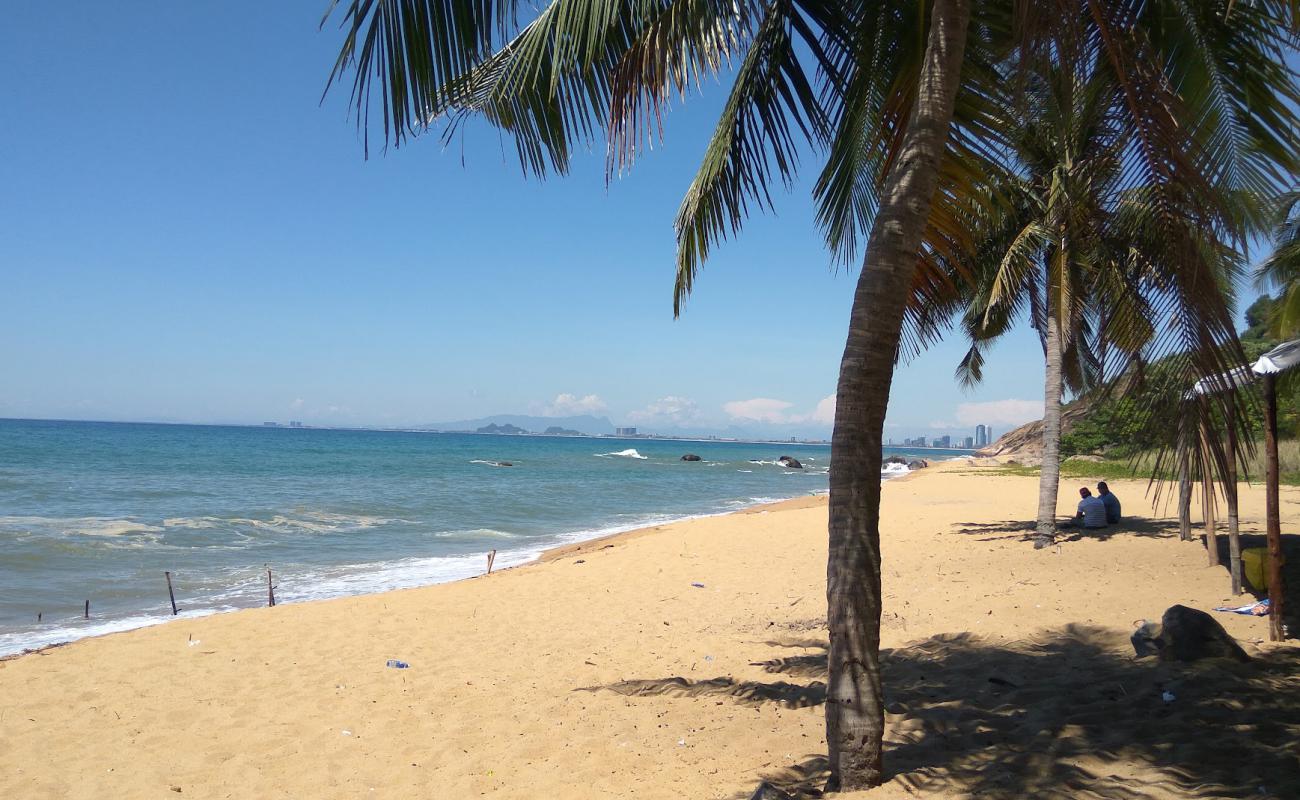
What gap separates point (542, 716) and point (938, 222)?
4.02m

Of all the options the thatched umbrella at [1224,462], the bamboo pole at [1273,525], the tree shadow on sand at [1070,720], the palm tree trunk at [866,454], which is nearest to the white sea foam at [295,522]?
the tree shadow on sand at [1070,720]

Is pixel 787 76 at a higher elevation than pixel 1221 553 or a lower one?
higher

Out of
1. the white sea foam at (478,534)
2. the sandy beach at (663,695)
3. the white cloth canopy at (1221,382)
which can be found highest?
the white cloth canopy at (1221,382)

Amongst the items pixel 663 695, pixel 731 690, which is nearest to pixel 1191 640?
pixel 731 690

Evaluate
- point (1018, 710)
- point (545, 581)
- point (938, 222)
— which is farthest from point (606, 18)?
point (545, 581)

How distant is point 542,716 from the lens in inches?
208

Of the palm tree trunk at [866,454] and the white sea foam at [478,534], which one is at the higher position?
the palm tree trunk at [866,454]

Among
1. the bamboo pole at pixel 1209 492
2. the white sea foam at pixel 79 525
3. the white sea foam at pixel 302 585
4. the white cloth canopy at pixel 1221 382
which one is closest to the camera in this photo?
the white cloth canopy at pixel 1221 382

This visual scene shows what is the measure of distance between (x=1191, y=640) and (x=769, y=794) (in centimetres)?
321

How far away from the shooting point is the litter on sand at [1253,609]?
5961 millimetres

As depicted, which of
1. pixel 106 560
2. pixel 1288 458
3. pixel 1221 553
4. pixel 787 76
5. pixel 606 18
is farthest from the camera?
pixel 1288 458

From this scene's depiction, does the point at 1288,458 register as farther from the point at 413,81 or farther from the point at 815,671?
the point at 413,81

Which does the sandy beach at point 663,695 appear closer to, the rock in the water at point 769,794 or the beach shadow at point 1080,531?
the rock in the water at point 769,794

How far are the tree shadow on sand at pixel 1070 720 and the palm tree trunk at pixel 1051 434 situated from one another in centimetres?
486
